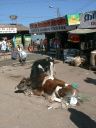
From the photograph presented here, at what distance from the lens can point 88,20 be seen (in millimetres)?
23984

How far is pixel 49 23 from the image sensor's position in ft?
101

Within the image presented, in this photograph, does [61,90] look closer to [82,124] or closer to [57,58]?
[82,124]

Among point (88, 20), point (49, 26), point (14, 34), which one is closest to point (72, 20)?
point (88, 20)

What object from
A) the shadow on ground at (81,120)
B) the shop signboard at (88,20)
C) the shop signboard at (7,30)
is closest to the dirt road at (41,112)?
the shadow on ground at (81,120)

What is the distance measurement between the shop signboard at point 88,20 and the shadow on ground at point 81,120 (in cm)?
1303

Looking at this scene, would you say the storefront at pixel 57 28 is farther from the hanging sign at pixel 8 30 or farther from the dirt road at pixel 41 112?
the dirt road at pixel 41 112

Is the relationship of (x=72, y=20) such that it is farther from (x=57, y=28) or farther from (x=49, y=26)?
(x=49, y=26)

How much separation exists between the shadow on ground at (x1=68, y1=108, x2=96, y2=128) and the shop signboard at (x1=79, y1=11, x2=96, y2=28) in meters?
13.0

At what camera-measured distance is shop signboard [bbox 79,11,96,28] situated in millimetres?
23250

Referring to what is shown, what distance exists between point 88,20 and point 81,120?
14735 millimetres

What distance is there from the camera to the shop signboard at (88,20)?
23250 millimetres

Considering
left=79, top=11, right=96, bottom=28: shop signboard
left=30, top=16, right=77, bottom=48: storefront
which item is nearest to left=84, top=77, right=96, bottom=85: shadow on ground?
left=79, top=11, right=96, bottom=28: shop signboard

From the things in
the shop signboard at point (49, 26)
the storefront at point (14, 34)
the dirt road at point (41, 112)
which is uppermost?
the shop signboard at point (49, 26)

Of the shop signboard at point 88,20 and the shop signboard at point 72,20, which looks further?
the shop signboard at point 72,20
